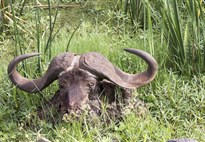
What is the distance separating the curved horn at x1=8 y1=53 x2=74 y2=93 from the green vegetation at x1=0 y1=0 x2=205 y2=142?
0.20 m

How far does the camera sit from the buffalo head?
4039mm

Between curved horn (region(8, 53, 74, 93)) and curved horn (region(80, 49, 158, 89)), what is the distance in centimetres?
14

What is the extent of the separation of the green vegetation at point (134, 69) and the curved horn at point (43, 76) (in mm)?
195

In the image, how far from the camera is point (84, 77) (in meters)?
Answer: 4.06

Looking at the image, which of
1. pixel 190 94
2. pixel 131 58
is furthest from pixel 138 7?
pixel 190 94

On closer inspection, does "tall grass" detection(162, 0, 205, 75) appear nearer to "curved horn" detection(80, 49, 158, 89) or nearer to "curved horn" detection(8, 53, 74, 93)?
"curved horn" detection(80, 49, 158, 89)

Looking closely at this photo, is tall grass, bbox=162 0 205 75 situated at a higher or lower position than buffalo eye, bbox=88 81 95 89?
higher

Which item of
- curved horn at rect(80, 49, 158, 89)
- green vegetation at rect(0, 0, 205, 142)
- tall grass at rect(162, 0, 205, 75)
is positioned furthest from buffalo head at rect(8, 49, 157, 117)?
tall grass at rect(162, 0, 205, 75)

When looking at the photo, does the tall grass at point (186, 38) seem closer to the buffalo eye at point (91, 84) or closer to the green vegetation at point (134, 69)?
the green vegetation at point (134, 69)

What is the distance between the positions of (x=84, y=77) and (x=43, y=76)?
0.41m

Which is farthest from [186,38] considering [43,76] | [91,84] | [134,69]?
[43,76]

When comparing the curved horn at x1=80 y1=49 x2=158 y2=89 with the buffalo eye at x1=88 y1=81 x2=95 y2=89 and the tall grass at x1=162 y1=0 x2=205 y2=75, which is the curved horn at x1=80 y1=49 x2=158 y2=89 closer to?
the buffalo eye at x1=88 y1=81 x2=95 y2=89

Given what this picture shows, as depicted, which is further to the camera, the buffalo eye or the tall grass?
the tall grass

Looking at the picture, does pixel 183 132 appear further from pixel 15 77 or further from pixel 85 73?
pixel 15 77
